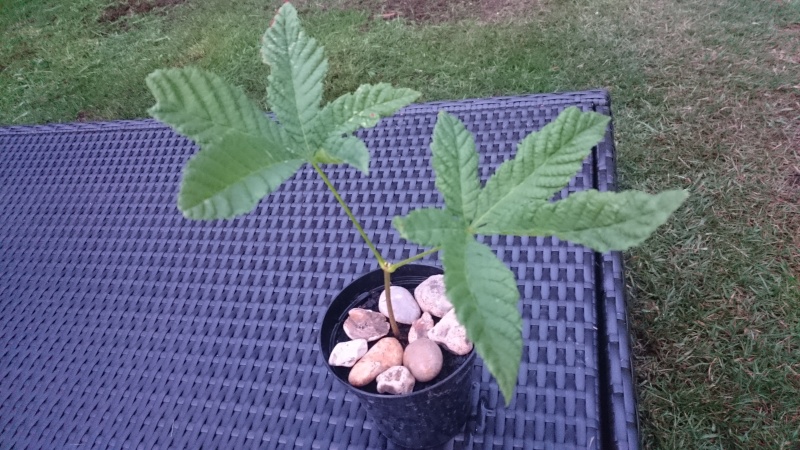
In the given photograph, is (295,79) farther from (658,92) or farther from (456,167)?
(658,92)

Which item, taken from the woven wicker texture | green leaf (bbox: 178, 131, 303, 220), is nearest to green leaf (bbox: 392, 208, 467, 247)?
green leaf (bbox: 178, 131, 303, 220)

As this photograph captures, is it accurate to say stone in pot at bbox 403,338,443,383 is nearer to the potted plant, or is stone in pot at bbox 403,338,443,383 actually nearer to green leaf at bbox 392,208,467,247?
the potted plant

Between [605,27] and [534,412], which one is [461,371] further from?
[605,27]

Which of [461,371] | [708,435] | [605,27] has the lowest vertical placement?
[708,435]

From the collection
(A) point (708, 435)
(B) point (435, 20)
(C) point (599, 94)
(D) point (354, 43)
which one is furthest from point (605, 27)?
(A) point (708, 435)

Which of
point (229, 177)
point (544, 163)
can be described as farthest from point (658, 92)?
point (229, 177)

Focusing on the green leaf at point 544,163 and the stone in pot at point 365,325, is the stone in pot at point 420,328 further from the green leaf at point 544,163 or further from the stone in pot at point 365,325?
the green leaf at point 544,163

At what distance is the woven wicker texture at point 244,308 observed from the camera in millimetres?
729

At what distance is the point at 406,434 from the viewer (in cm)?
67

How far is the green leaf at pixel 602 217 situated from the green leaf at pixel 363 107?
0.17 m

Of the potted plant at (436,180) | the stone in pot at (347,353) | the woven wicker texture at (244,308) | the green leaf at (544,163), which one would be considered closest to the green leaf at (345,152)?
the potted plant at (436,180)

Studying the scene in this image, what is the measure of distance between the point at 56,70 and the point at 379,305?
2553mm

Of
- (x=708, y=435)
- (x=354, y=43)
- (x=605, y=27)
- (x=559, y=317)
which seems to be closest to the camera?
(x=559, y=317)

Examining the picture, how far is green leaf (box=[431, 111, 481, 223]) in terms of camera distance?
0.53 metres
